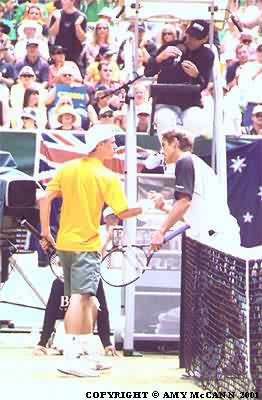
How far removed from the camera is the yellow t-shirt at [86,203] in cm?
A: 1013

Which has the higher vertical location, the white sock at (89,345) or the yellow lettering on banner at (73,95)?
the yellow lettering on banner at (73,95)

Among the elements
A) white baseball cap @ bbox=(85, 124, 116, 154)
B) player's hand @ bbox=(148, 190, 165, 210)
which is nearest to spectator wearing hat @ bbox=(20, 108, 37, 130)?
player's hand @ bbox=(148, 190, 165, 210)

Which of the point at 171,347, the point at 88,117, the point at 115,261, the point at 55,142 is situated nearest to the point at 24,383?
the point at 171,347

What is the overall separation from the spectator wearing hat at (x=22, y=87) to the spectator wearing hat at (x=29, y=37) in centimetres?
152

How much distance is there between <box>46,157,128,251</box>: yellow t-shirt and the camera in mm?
10133

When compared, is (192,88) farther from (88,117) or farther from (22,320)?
(88,117)

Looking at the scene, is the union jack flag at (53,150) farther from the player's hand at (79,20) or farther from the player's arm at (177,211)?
the player's hand at (79,20)

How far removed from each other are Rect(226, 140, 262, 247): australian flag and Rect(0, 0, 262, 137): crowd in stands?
1.40m

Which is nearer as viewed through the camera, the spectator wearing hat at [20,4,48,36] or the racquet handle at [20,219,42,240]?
the racquet handle at [20,219,42,240]

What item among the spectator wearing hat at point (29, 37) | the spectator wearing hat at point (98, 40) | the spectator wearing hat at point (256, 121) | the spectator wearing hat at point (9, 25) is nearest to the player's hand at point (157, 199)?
the spectator wearing hat at point (256, 121)

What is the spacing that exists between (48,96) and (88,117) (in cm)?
112

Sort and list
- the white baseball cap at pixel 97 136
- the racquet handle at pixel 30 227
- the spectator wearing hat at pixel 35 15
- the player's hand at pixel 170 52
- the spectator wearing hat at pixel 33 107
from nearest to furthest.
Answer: the white baseball cap at pixel 97 136 → the player's hand at pixel 170 52 → the racquet handle at pixel 30 227 → the spectator wearing hat at pixel 33 107 → the spectator wearing hat at pixel 35 15

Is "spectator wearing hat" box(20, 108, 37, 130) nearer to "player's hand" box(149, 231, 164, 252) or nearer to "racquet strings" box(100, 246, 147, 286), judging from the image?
"racquet strings" box(100, 246, 147, 286)

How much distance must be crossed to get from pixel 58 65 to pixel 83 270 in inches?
434
